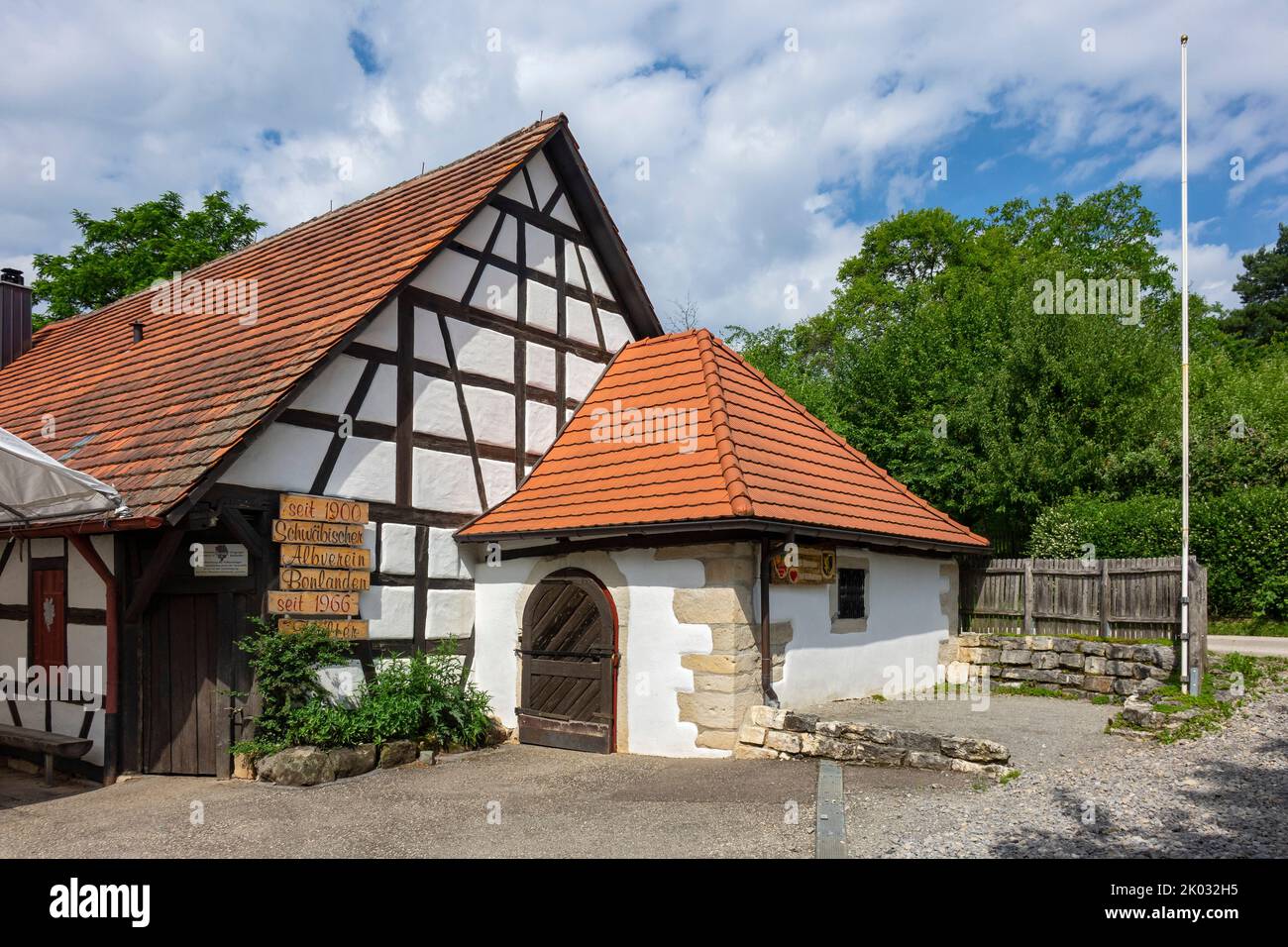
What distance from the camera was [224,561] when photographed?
9.16m

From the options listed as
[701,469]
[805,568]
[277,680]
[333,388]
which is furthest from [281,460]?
[805,568]

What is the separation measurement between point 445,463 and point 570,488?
1.44 m

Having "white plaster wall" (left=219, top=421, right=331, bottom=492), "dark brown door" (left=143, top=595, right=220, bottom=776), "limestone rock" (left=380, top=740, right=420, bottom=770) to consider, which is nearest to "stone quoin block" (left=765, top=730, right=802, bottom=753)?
"limestone rock" (left=380, top=740, right=420, bottom=770)

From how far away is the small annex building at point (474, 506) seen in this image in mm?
9117

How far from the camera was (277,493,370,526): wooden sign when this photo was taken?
9.19 m

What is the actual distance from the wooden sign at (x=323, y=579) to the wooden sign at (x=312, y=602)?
0.16 ft

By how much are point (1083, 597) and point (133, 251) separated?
72.1 feet

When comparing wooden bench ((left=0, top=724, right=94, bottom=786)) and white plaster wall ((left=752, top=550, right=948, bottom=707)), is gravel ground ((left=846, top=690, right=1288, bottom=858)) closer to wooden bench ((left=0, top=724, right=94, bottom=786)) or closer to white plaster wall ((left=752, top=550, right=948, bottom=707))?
white plaster wall ((left=752, top=550, right=948, bottom=707))

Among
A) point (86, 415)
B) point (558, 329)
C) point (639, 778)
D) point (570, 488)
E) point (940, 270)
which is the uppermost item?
point (940, 270)

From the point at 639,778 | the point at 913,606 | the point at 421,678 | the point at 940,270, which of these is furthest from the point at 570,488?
the point at 940,270

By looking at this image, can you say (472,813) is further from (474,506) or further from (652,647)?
(474,506)
